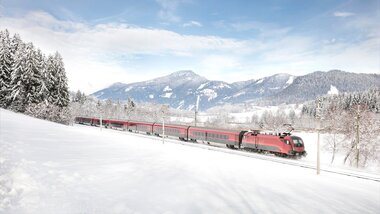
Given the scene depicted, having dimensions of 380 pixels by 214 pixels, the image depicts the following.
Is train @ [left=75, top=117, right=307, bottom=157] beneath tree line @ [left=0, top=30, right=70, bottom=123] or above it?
beneath

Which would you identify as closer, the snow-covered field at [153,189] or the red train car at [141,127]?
the snow-covered field at [153,189]

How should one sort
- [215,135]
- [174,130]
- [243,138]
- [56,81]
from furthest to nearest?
[56,81], [174,130], [215,135], [243,138]

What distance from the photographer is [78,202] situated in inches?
337

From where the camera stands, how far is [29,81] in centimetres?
5197

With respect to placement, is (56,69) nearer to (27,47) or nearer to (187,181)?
(27,47)

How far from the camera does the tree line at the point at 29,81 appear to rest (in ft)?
168

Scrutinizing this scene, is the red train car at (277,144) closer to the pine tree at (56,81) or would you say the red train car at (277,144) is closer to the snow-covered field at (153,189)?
the snow-covered field at (153,189)

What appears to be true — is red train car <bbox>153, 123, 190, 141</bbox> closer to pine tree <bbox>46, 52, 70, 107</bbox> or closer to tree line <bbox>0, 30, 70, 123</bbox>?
tree line <bbox>0, 30, 70, 123</bbox>

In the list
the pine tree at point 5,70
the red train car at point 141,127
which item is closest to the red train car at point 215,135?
the red train car at point 141,127

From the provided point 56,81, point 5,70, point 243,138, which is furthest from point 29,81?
point 243,138

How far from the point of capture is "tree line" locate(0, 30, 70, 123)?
51.1 metres

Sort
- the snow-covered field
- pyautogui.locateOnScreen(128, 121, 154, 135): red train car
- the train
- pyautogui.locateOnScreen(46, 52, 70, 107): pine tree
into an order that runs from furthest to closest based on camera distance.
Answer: pyautogui.locateOnScreen(46, 52, 70, 107): pine tree < pyautogui.locateOnScreen(128, 121, 154, 135): red train car < the train < the snow-covered field

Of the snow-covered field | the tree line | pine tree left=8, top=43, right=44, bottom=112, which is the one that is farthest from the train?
pine tree left=8, top=43, right=44, bottom=112

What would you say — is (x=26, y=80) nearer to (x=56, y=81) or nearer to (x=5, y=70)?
(x=5, y=70)
